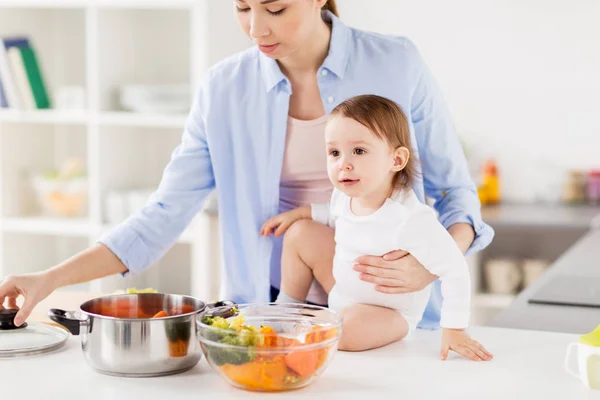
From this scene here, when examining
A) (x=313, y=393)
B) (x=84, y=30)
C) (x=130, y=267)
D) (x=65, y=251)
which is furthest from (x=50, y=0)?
(x=313, y=393)

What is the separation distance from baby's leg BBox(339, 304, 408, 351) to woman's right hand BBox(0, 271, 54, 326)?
55 cm

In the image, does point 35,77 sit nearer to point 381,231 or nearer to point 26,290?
point 26,290

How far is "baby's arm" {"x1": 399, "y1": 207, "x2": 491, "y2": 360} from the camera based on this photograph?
58.8 inches

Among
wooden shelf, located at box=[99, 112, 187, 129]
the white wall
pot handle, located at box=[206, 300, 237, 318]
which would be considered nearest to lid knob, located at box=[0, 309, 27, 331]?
pot handle, located at box=[206, 300, 237, 318]

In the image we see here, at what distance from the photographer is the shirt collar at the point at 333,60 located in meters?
1.88

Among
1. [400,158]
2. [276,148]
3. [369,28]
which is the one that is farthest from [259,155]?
[369,28]

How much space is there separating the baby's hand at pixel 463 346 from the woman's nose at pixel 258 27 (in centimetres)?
65

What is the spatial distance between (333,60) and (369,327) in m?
0.61

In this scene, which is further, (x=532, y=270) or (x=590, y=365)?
(x=532, y=270)

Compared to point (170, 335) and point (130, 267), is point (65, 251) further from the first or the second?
point (170, 335)

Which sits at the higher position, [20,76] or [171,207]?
[20,76]

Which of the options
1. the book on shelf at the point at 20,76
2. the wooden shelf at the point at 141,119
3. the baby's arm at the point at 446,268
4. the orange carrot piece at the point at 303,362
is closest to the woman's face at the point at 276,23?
the baby's arm at the point at 446,268

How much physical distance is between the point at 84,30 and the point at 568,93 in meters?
2.44

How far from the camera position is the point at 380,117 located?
1535mm
